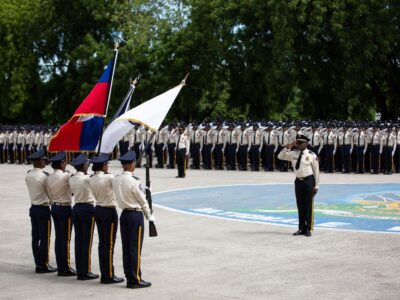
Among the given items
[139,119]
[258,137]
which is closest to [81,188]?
[139,119]

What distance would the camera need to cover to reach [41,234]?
36.8ft

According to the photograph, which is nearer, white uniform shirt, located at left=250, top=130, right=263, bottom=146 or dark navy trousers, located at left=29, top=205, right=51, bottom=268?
dark navy trousers, located at left=29, top=205, right=51, bottom=268

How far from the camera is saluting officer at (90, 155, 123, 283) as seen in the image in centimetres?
1030

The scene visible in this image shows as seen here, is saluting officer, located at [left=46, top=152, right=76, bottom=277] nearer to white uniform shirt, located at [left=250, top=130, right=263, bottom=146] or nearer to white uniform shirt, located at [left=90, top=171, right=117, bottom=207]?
white uniform shirt, located at [left=90, top=171, right=117, bottom=207]

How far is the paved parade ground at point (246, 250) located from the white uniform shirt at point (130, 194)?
104 cm

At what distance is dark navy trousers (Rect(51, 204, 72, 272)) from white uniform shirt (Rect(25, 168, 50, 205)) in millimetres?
299

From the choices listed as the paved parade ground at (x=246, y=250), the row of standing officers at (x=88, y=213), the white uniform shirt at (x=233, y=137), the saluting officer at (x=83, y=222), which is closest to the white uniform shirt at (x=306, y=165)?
the paved parade ground at (x=246, y=250)

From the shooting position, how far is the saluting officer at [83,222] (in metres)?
10.6

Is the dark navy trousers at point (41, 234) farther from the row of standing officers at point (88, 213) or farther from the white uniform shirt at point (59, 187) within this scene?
the white uniform shirt at point (59, 187)

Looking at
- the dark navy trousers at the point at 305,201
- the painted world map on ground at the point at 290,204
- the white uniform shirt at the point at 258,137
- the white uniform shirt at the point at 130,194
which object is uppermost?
the white uniform shirt at the point at 258,137

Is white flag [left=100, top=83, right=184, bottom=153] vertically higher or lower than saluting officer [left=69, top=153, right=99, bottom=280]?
higher

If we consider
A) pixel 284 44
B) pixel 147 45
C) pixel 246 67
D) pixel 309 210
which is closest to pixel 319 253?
pixel 309 210

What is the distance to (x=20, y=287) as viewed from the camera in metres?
10.1

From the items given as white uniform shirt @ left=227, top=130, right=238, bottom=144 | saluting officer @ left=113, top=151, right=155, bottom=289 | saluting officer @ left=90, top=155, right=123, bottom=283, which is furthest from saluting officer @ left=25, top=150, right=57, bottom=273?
white uniform shirt @ left=227, top=130, right=238, bottom=144
